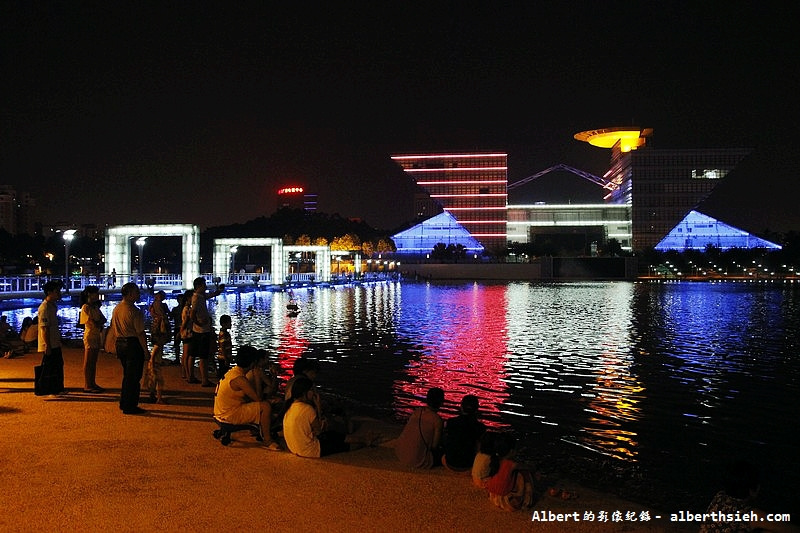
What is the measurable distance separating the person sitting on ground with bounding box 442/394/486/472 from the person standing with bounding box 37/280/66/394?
6615 mm

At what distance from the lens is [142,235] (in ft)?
167

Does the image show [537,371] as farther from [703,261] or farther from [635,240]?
[635,240]

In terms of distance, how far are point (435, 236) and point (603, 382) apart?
5675 inches

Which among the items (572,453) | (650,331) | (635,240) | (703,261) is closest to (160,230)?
(650,331)

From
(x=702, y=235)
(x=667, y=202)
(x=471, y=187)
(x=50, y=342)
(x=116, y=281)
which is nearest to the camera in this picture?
(x=50, y=342)

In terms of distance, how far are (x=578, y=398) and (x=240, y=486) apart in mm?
8678

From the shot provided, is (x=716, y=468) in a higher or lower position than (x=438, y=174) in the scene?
lower

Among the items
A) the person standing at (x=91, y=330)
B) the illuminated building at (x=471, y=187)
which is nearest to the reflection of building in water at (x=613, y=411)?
the person standing at (x=91, y=330)

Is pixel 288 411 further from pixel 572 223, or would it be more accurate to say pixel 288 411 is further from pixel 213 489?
pixel 572 223

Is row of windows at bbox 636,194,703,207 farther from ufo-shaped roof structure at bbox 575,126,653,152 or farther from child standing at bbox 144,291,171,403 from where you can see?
child standing at bbox 144,291,171,403

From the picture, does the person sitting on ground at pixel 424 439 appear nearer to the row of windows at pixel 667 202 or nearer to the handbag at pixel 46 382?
the handbag at pixel 46 382

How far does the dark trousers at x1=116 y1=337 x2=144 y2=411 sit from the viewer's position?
9.97m

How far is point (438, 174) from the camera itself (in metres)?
161

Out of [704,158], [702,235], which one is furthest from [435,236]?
[704,158]
